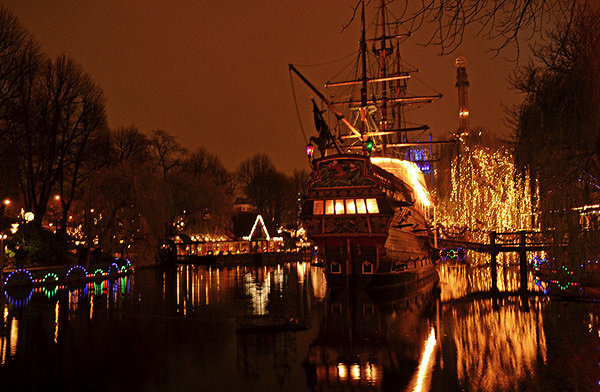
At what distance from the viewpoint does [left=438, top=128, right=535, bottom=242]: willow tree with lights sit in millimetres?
33438

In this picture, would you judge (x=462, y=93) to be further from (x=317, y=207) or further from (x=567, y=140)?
(x=567, y=140)

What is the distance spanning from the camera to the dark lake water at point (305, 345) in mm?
8719

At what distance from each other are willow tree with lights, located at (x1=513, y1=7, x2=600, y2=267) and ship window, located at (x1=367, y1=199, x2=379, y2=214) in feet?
26.4

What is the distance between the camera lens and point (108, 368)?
9.62 m

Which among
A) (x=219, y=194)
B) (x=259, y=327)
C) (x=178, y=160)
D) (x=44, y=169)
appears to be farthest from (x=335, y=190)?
(x=178, y=160)

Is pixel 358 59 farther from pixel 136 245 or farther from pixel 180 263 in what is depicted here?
pixel 180 263

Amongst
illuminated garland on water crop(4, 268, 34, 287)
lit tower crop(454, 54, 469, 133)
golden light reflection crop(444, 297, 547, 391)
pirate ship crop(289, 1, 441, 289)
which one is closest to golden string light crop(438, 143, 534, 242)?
pirate ship crop(289, 1, 441, 289)

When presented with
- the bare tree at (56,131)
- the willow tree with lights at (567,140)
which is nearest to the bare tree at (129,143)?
the bare tree at (56,131)

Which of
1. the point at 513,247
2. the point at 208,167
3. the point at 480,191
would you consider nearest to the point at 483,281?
the point at 513,247

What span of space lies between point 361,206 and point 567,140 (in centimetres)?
1146

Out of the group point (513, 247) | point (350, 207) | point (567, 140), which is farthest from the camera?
point (513, 247)

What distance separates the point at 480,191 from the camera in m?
35.0

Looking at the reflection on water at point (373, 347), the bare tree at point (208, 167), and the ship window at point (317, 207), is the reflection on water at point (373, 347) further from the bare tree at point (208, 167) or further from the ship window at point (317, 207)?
the bare tree at point (208, 167)

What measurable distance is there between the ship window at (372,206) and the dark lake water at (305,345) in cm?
371
